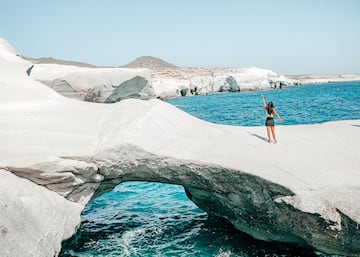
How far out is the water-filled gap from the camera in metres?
9.70

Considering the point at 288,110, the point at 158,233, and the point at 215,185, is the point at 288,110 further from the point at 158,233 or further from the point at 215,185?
the point at 215,185

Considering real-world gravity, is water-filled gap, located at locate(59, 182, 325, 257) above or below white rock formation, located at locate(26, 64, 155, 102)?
below

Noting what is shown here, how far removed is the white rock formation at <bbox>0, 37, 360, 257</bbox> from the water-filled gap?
608 mm

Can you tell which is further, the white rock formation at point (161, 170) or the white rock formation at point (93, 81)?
the white rock formation at point (93, 81)

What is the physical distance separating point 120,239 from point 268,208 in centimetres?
461

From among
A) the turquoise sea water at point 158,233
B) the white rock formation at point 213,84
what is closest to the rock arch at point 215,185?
the turquoise sea water at point 158,233

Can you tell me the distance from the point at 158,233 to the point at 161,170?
2.77 m

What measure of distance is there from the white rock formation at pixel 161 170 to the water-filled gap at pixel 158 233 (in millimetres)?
608

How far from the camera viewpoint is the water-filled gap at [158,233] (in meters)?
9.70

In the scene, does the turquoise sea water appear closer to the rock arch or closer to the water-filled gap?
the water-filled gap

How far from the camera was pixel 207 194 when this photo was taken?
34.3 feet

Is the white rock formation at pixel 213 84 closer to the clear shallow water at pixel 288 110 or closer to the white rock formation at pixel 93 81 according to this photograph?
the clear shallow water at pixel 288 110

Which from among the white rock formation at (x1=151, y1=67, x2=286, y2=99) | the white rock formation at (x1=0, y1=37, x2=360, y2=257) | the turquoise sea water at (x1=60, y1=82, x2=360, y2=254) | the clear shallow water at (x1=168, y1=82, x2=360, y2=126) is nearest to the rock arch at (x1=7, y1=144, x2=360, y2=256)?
the white rock formation at (x1=0, y1=37, x2=360, y2=257)

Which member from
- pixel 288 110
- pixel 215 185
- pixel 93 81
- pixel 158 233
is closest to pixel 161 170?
pixel 215 185
